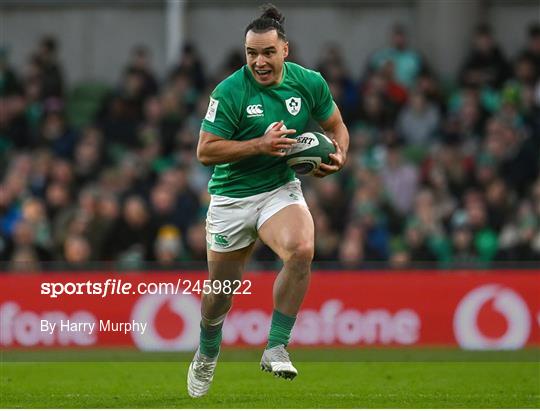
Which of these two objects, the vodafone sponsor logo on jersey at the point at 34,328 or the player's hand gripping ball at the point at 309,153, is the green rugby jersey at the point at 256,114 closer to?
the player's hand gripping ball at the point at 309,153

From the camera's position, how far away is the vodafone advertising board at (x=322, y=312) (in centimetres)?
1557

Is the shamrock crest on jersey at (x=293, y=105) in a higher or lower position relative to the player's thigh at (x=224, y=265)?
higher

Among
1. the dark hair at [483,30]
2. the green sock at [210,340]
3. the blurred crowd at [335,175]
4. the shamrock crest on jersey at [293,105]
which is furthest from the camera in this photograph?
the dark hair at [483,30]

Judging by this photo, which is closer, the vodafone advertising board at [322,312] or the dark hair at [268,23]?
the dark hair at [268,23]

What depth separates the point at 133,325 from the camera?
15492 mm

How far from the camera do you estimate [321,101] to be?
10.1 metres

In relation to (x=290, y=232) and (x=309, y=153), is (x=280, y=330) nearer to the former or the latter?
(x=290, y=232)

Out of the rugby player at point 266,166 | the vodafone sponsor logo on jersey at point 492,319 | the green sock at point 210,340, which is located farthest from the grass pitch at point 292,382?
the rugby player at point 266,166

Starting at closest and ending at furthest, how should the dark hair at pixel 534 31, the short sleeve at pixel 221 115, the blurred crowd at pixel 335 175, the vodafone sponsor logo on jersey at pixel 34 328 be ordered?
the short sleeve at pixel 221 115 < the vodafone sponsor logo on jersey at pixel 34 328 < the blurred crowd at pixel 335 175 < the dark hair at pixel 534 31

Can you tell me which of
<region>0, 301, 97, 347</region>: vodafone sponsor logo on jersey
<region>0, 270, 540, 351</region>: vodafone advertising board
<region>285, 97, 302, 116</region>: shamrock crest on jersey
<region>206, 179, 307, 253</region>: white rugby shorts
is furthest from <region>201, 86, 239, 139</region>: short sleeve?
<region>0, 301, 97, 347</region>: vodafone sponsor logo on jersey

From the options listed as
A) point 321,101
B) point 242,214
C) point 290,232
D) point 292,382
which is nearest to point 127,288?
point 292,382

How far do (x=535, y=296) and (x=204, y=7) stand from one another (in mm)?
9033

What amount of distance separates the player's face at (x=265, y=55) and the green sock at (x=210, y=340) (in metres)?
1.85

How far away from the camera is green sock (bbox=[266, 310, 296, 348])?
376 inches
